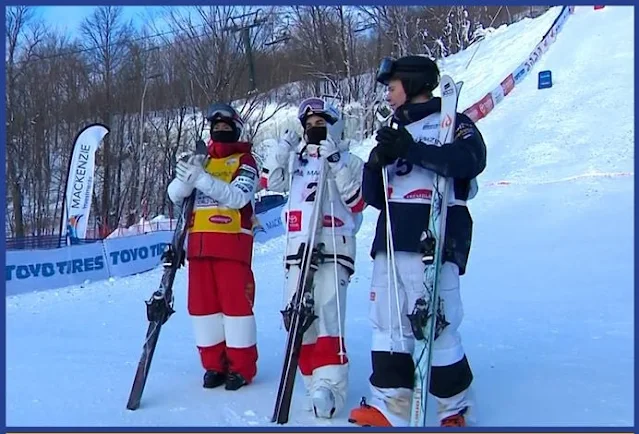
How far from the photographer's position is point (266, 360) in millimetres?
4582

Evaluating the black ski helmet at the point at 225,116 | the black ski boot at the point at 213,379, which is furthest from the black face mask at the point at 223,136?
the black ski boot at the point at 213,379

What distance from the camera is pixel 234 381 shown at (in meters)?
3.89

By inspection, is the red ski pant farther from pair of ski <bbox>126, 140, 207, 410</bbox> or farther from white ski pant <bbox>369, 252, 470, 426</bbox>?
white ski pant <bbox>369, 252, 470, 426</bbox>

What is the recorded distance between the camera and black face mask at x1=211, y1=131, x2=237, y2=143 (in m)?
4.07

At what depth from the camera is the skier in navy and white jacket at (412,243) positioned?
3.15 meters

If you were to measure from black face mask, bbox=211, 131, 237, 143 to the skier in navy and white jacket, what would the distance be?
1048 millimetres

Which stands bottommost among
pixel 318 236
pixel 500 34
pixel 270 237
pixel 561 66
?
pixel 270 237

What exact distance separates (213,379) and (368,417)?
1.05m

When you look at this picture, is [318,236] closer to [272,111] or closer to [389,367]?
[389,367]

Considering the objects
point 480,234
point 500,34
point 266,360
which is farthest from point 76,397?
point 500,34

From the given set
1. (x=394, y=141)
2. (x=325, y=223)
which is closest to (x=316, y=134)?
(x=325, y=223)

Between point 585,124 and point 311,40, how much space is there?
12.3m

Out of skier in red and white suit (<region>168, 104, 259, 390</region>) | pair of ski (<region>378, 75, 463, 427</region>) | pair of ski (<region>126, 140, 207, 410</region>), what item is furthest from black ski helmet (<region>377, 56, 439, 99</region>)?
pair of ski (<region>126, 140, 207, 410</region>)

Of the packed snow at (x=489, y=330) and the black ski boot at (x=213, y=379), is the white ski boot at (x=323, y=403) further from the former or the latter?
the black ski boot at (x=213, y=379)
